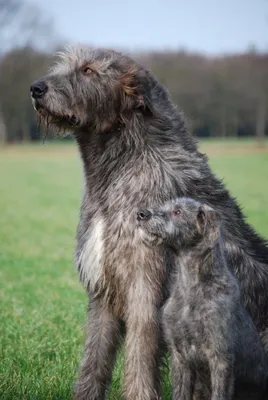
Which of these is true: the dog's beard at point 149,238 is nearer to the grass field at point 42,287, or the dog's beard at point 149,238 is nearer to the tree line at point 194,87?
the grass field at point 42,287

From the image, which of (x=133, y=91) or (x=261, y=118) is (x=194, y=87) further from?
(x=133, y=91)

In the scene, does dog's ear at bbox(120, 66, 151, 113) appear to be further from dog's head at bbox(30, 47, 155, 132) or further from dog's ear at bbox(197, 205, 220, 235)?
dog's ear at bbox(197, 205, 220, 235)

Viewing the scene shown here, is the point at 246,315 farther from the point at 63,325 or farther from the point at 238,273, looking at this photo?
the point at 63,325

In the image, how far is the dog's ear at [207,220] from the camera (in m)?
5.09

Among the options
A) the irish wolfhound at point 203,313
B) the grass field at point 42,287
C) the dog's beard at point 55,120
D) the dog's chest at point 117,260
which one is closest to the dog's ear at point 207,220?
the irish wolfhound at point 203,313

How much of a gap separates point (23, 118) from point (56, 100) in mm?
65131

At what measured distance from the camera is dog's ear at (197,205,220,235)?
16.7 ft

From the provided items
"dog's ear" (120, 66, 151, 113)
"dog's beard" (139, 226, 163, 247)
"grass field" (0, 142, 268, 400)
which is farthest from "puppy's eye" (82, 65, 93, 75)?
"grass field" (0, 142, 268, 400)

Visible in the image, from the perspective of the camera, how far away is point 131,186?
5305 millimetres

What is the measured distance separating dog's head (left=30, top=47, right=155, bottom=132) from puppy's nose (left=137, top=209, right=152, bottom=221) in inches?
27.4

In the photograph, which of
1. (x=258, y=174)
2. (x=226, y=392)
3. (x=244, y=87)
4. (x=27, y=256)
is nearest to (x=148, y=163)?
(x=226, y=392)

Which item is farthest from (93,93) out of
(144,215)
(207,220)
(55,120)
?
(207,220)

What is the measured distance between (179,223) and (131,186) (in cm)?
43

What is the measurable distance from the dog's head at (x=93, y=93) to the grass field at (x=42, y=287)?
2.24 meters
